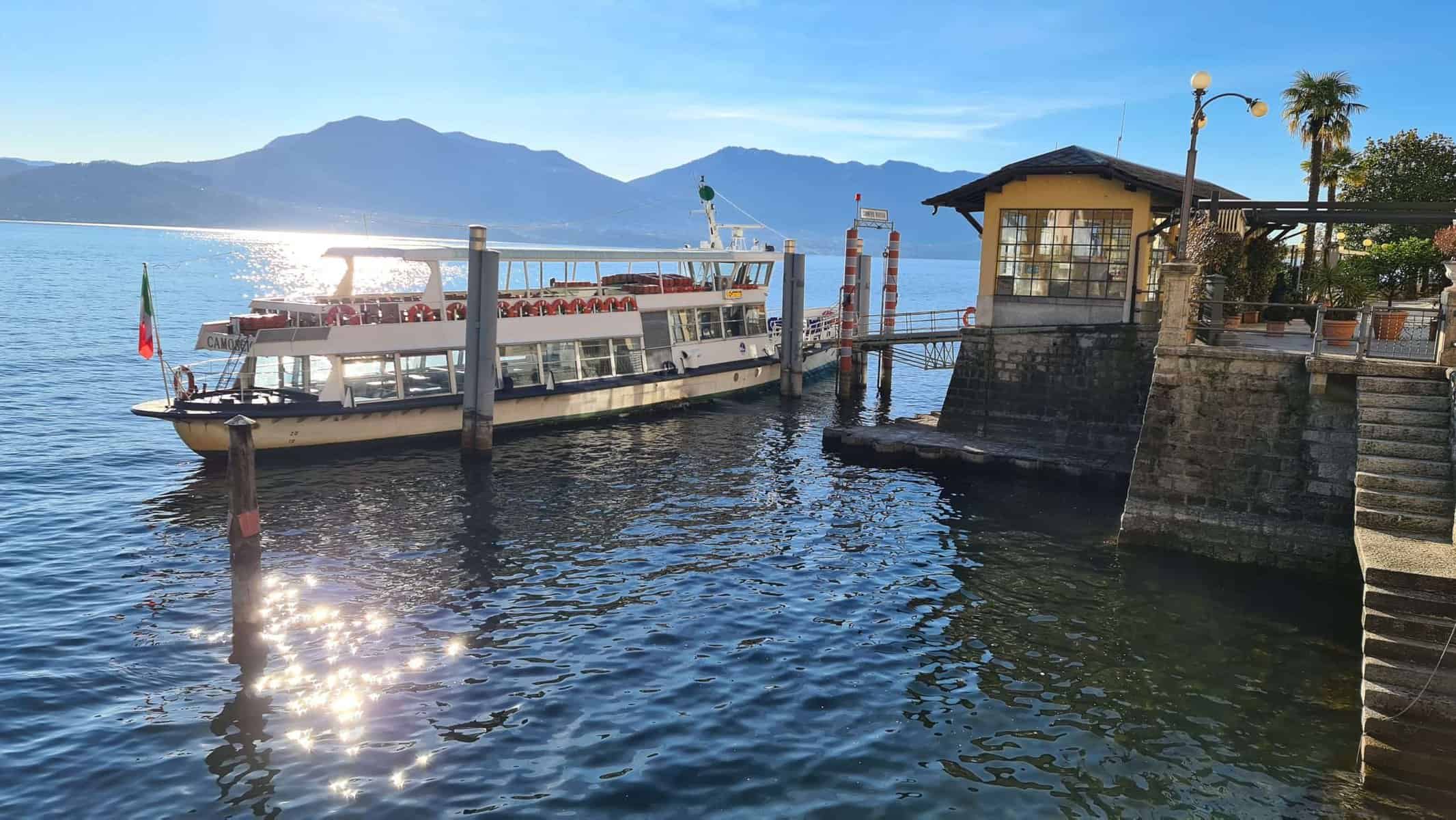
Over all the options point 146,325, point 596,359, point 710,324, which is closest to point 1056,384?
point 596,359

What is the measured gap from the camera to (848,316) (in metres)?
36.3

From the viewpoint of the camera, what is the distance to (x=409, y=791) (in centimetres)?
1013

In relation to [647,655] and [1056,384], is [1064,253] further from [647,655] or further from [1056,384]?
[647,655]

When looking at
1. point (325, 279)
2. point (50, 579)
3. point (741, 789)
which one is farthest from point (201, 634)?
point (325, 279)

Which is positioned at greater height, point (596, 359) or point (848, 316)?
point (848, 316)

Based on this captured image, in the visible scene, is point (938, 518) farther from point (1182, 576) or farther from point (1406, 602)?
point (1406, 602)

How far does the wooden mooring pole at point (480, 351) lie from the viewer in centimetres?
2616

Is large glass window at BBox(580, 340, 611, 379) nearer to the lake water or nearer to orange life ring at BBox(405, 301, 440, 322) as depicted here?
orange life ring at BBox(405, 301, 440, 322)

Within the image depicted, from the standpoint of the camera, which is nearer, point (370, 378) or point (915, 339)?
point (370, 378)

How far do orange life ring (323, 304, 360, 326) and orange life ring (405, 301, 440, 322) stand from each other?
146cm

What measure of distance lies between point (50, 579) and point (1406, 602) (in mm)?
19915

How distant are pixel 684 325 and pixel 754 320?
4.62 m

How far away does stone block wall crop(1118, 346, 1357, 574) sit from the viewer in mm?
16406

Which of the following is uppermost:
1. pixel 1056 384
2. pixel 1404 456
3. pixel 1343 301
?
pixel 1343 301
